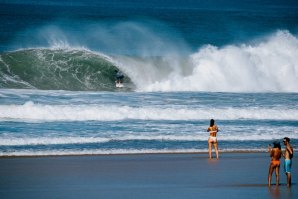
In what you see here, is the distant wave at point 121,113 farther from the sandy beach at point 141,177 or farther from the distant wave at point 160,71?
the distant wave at point 160,71

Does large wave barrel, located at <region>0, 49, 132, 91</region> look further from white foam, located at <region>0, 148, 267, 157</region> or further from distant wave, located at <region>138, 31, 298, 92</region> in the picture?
white foam, located at <region>0, 148, 267, 157</region>

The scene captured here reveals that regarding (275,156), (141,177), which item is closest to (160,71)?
(141,177)

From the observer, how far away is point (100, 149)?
20.0m

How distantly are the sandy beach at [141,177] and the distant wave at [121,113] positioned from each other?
20.4ft

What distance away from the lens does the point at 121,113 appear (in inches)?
1016

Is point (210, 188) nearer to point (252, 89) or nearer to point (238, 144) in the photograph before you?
point (238, 144)

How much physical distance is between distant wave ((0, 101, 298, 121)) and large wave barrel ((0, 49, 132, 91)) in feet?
24.1

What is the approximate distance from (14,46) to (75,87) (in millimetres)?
19071

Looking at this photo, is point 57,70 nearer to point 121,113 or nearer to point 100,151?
point 121,113

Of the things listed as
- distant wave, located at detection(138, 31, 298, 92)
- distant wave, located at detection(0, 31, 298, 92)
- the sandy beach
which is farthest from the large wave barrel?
the sandy beach

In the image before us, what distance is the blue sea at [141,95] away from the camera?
70.6 ft

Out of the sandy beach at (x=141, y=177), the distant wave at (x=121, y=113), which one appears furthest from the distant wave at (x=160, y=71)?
the sandy beach at (x=141, y=177)

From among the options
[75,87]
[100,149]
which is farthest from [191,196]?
[75,87]

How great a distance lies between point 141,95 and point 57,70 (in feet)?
21.2
